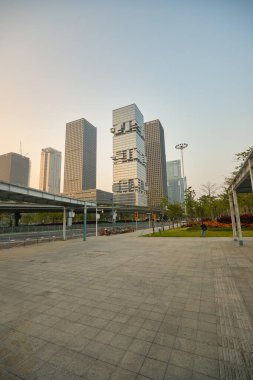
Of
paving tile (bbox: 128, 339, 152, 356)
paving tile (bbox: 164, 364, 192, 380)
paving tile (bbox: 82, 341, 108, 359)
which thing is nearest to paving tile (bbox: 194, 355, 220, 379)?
paving tile (bbox: 164, 364, 192, 380)

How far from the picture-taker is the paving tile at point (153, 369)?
2.96m

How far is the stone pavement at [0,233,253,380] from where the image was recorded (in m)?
3.13

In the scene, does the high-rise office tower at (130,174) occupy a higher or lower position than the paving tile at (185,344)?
higher

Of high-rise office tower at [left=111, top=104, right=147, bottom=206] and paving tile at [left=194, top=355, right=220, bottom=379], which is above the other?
high-rise office tower at [left=111, top=104, right=147, bottom=206]

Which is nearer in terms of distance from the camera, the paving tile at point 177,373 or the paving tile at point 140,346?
the paving tile at point 177,373

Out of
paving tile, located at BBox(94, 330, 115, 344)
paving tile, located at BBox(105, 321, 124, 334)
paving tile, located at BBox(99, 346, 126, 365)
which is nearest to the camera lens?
paving tile, located at BBox(99, 346, 126, 365)

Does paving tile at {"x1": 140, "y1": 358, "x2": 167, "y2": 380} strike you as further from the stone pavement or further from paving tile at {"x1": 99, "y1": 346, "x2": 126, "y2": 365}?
paving tile at {"x1": 99, "y1": 346, "x2": 126, "y2": 365}

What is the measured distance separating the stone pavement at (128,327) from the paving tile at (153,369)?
0.02 m

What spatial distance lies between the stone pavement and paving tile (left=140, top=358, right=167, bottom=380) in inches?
0.6

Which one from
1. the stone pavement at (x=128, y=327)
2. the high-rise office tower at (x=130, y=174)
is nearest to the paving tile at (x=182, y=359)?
the stone pavement at (x=128, y=327)

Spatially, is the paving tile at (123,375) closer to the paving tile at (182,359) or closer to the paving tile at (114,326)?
the paving tile at (182,359)

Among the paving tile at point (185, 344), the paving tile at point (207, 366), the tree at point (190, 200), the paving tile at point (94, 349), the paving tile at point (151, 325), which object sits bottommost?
the paving tile at point (151, 325)

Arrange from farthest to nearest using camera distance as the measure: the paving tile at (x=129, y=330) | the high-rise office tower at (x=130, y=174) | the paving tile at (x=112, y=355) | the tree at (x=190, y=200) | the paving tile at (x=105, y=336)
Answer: the high-rise office tower at (x=130, y=174) < the tree at (x=190, y=200) < the paving tile at (x=129, y=330) < the paving tile at (x=105, y=336) < the paving tile at (x=112, y=355)

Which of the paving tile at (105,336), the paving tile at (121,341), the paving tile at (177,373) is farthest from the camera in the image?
the paving tile at (105,336)
